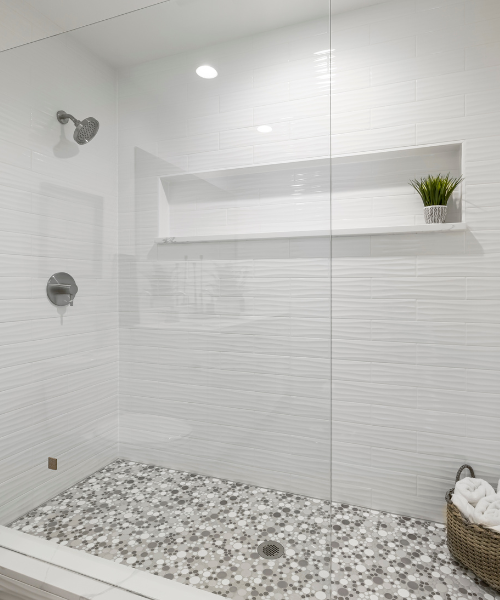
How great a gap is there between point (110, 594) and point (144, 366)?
638mm

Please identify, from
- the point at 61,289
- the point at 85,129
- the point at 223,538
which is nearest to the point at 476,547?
the point at 223,538

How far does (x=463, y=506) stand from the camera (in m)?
1.50

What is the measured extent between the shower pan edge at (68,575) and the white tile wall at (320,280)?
0.31 m

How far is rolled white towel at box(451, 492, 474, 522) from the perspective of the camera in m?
1.47

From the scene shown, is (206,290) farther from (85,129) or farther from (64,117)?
(64,117)

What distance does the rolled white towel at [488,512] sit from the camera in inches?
55.8

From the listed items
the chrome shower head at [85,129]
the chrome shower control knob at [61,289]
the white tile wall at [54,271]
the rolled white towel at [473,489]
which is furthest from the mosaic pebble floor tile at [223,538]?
the chrome shower head at [85,129]

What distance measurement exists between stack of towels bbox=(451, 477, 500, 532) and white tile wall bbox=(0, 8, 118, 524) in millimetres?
1251

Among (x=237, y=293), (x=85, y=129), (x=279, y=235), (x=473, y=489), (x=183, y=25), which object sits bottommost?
(x=473, y=489)

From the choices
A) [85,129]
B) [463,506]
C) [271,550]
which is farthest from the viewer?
[463,506]

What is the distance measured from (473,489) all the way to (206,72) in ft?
5.69

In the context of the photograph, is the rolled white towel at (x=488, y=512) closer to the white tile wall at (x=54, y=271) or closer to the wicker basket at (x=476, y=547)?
the wicker basket at (x=476, y=547)

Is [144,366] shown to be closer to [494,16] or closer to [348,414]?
[348,414]

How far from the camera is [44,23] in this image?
178 cm
